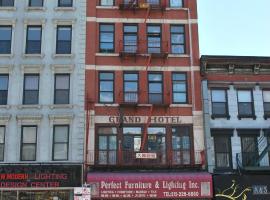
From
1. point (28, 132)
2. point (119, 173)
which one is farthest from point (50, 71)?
point (119, 173)

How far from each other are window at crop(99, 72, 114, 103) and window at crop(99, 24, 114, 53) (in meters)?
1.64

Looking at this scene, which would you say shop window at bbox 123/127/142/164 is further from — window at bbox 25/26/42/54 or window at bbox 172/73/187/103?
window at bbox 25/26/42/54

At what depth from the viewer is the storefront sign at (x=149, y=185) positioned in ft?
87.9

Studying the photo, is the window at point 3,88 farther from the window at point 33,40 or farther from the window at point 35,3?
the window at point 35,3

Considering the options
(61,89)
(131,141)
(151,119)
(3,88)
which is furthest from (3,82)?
(151,119)

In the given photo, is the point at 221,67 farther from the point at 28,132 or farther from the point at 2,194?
the point at 2,194

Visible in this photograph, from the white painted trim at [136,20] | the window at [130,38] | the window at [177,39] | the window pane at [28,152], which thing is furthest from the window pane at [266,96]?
the window pane at [28,152]

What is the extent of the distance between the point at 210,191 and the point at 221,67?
788 centimetres

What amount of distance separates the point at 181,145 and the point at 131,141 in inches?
118

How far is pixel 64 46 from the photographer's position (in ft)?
99.0

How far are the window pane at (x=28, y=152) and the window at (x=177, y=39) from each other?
10524mm

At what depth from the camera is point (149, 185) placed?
27.0 metres

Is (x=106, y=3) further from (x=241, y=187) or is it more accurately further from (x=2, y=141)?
(x=241, y=187)

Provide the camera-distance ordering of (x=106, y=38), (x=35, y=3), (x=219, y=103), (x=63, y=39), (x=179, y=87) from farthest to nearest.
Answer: (x=35, y=3) < (x=106, y=38) < (x=63, y=39) < (x=179, y=87) < (x=219, y=103)
